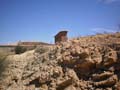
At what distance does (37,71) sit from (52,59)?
111 centimetres

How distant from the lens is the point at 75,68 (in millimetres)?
13367

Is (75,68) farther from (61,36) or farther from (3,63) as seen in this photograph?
(3,63)

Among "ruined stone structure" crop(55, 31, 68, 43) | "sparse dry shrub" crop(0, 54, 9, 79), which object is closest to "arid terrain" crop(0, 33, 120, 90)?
"sparse dry shrub" crop(0, 54, 9, 79)

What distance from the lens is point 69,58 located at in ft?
45.0

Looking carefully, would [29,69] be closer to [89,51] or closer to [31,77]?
[31,77]

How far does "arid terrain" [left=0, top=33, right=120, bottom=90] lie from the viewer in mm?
12281

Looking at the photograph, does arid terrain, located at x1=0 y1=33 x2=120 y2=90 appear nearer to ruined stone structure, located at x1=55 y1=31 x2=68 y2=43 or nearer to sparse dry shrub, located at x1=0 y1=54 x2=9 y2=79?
sparse dry shrub, located at x1=0 y1=54 x2=9 y2=79

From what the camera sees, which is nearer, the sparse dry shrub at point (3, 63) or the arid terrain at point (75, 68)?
the arid terrain at point (75, 68)

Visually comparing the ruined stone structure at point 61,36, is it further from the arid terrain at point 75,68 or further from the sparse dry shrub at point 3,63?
the sparse dry shrub at point 3,63

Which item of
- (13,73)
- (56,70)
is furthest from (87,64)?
(13,73)

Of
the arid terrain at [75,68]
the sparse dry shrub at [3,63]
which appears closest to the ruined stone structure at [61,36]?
the arid terrain at [75,68]

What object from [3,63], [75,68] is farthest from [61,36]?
[75,68]

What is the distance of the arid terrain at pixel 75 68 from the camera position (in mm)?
12281

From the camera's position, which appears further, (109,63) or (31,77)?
(31,77)
